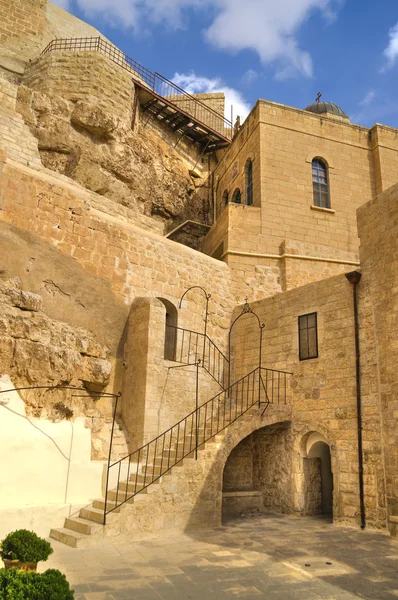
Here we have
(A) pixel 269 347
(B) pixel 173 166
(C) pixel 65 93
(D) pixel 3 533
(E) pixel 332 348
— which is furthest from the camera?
(B) pixel 173 166

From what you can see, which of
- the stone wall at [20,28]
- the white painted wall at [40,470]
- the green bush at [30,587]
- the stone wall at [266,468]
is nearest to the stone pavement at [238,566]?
the white painted wall at [40,470]

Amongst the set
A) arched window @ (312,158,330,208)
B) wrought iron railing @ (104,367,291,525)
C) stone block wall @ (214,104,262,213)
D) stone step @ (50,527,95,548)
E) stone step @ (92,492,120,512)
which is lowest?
stone step @ (50,527,95,548)

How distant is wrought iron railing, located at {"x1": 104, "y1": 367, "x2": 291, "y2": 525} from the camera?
8578mm

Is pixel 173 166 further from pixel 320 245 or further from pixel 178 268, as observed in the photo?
pixel 178 268

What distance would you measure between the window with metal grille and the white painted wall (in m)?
5.00

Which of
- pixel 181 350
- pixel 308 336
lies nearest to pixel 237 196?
pixel 181 350

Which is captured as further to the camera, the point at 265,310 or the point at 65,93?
the point at 65,93

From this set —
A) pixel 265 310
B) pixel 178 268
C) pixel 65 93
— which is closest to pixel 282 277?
pixel 265 310

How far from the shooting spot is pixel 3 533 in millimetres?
7344

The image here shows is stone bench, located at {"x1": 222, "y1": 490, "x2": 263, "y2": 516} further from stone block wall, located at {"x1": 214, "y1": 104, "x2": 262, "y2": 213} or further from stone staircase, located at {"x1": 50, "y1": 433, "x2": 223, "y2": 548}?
stone block wall, located at {"x1": 214, "y1": 104, "x2": 262, "y2": 213}

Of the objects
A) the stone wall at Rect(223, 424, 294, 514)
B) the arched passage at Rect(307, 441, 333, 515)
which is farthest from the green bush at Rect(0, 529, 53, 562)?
the arched passage at Rect(307, 441, 333, 515)

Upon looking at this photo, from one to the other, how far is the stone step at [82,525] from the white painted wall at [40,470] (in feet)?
0.72

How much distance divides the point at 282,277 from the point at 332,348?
4.98 metres

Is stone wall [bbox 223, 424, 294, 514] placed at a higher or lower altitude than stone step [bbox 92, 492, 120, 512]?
higher
